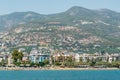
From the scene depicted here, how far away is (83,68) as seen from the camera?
18150cm

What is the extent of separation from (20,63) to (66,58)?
85.1ft

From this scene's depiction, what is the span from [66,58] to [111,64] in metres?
18.0

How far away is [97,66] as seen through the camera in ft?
620

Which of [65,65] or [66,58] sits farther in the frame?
[66,58]

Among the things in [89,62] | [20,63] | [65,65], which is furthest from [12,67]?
[89,62]

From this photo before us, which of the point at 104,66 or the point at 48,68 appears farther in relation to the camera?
the point at 104,66

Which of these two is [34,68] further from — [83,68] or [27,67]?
[83,68]

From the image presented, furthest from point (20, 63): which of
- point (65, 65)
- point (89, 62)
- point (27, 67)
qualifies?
point (89, 62)

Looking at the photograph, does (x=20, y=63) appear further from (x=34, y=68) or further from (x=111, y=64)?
(x=111, y=64)

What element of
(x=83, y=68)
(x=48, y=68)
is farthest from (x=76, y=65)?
(x=48, y=68)

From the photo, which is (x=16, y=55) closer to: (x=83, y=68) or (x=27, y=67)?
(x=27, y=67)

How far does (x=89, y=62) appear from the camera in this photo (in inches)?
7598

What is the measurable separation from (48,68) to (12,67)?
12.7 m

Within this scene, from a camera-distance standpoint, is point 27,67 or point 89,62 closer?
point 27,67
